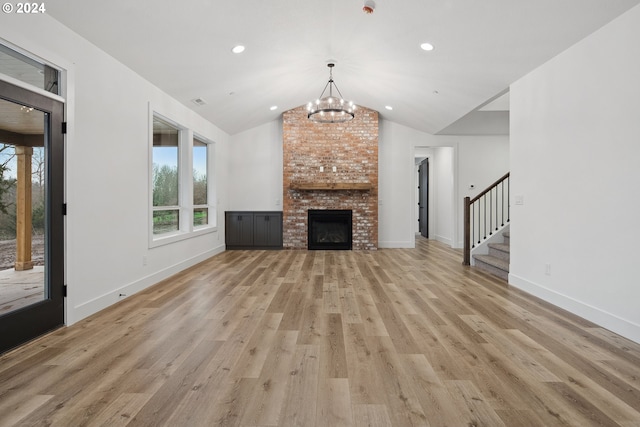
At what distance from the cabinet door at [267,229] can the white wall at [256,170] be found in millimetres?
276

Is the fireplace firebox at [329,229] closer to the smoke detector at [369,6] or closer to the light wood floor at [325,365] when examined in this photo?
the light wood floor at [325,365]

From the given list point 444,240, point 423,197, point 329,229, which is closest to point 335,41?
point 329,229

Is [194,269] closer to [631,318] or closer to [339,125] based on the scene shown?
[339,125]

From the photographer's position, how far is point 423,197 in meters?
11.1

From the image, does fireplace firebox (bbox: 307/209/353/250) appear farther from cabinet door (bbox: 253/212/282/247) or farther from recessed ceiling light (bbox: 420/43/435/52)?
recessed ceiling light (bbox: 420/43/435/52)

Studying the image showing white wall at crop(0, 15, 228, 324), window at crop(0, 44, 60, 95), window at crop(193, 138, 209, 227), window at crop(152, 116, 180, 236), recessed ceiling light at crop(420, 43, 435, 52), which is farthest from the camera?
window at crop(193, 138, 209, 227)

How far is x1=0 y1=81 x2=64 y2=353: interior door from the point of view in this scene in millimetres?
2545

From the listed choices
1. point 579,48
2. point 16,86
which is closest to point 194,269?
point 16,86

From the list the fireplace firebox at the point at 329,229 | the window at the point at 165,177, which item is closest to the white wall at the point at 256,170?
the fireplace firebox at the point at 329,229

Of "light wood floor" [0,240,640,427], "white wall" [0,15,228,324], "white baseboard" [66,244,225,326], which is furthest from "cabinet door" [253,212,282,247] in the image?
"light wood floor" [0,240,640,427]

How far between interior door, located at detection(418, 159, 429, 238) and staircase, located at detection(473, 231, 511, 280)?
469cm

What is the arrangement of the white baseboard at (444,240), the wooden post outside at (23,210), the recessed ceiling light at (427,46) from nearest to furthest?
the wooden post outside at (23,210) → the recessed ceiling light at (427,46) → the white baseboard at (444,240)

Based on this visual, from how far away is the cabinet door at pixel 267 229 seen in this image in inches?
316

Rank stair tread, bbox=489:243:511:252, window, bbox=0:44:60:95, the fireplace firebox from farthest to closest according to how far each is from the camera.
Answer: the fireplace firebox < stair tread, bbox=489:243:511:252 < window, bbox=0:44:60:95
